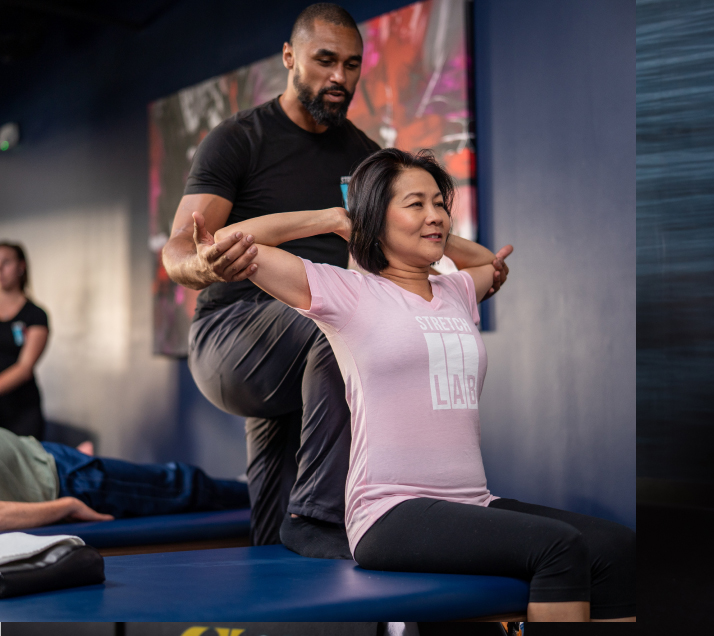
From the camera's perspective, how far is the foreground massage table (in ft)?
7.12

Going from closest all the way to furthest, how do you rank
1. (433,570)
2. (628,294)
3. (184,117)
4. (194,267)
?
1. (433,570)
2. (194,267)
3. (628,294)
4. (184,117)

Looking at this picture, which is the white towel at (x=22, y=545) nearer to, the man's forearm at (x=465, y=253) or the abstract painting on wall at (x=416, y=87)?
the man's forearm at (x=465, y=253)

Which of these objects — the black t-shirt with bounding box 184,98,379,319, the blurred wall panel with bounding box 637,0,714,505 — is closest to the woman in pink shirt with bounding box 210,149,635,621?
the blurred wall panel with bounding box 637,0,714,505

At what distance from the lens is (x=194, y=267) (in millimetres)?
1466

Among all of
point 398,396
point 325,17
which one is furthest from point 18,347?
point 398,396

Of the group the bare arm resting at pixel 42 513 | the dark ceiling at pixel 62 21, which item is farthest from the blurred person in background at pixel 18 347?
the bare arm resting at pixel 42 513

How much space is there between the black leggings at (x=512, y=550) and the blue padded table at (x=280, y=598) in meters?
0.03

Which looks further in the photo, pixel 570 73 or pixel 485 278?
pixel 570 73

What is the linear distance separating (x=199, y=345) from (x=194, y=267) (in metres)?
0.47

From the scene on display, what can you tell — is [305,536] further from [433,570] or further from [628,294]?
[628,294]

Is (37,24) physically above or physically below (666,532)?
above

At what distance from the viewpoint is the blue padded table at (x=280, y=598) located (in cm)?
109

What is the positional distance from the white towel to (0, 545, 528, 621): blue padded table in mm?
68

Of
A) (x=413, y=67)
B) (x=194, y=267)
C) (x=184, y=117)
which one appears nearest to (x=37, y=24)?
(x=184, y=117)
